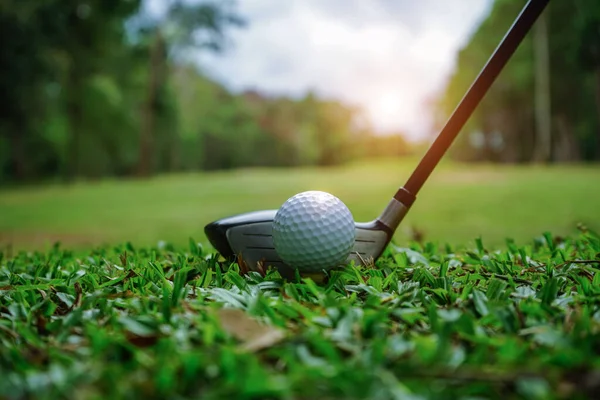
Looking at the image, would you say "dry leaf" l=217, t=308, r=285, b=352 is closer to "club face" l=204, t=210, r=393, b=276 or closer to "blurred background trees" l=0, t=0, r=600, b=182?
"club face" l=204, t=210, r=393, b=276

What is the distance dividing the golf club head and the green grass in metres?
1.83

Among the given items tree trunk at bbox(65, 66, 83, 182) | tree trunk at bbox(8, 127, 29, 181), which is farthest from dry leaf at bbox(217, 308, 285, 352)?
tree trunk at bbox(8, 127, 29, 181)

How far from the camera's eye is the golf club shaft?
215cm

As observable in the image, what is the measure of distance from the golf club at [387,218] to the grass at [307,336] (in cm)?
18

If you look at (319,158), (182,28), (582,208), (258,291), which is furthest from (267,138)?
(258,291)

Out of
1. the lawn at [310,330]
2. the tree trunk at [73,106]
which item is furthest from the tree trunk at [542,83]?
the lawn at [310,330]

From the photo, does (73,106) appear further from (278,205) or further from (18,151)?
(278,205)

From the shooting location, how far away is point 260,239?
2156 millimetres

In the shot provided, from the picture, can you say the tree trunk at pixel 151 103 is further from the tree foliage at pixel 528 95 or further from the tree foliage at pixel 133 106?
the tree foliage at pixel 528 95

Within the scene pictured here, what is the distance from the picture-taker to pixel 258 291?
170cm

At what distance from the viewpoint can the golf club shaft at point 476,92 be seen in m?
2.15

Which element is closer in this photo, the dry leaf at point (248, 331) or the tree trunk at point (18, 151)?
the dry leaf at point (248, 331)

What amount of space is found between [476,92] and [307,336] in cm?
141

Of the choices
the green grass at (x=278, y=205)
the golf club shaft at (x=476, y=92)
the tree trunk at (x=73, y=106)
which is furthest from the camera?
the tree trunk at (x=73, y=106)
